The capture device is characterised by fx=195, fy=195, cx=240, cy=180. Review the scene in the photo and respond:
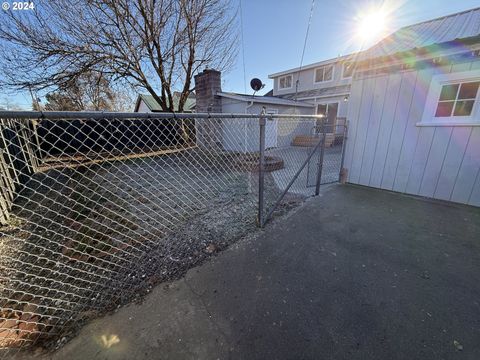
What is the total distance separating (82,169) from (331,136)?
38.2ft

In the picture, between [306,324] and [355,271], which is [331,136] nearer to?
[355,271]

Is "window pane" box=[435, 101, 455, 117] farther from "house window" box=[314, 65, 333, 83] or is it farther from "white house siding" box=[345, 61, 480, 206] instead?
"house window" box=[314, 65, 333, 83]

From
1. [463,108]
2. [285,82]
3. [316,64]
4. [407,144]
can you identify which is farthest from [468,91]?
[285,82]

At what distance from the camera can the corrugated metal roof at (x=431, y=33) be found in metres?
3.38

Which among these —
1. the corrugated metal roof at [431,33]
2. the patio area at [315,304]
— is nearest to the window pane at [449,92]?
the corrugated metal roof at [431,33]

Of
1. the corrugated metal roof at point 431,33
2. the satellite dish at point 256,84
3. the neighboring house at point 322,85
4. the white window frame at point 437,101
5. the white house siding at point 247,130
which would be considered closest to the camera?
the white window frame at point 437,101

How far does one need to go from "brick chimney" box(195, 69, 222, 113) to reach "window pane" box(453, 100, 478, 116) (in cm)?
850

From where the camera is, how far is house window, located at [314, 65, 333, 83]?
44.3 feet

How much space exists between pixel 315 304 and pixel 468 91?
4.44m

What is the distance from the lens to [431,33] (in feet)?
12.7

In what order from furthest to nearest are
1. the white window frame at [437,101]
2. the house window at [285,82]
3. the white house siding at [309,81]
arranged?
the house window at [285,82]
the white house siding at [309,81]
the white window frame at [437,101]

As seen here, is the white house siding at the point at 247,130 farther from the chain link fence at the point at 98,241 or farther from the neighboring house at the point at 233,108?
the chain link fence at the point at 98,241

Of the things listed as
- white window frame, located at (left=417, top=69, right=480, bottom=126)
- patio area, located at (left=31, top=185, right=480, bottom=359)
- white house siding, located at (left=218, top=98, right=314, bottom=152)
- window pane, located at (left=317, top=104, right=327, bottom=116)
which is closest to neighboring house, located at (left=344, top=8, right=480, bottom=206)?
white window frame, located at (left=417, top=69, right=480, bottom=126)

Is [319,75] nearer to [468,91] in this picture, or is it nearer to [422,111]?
[422,111]
